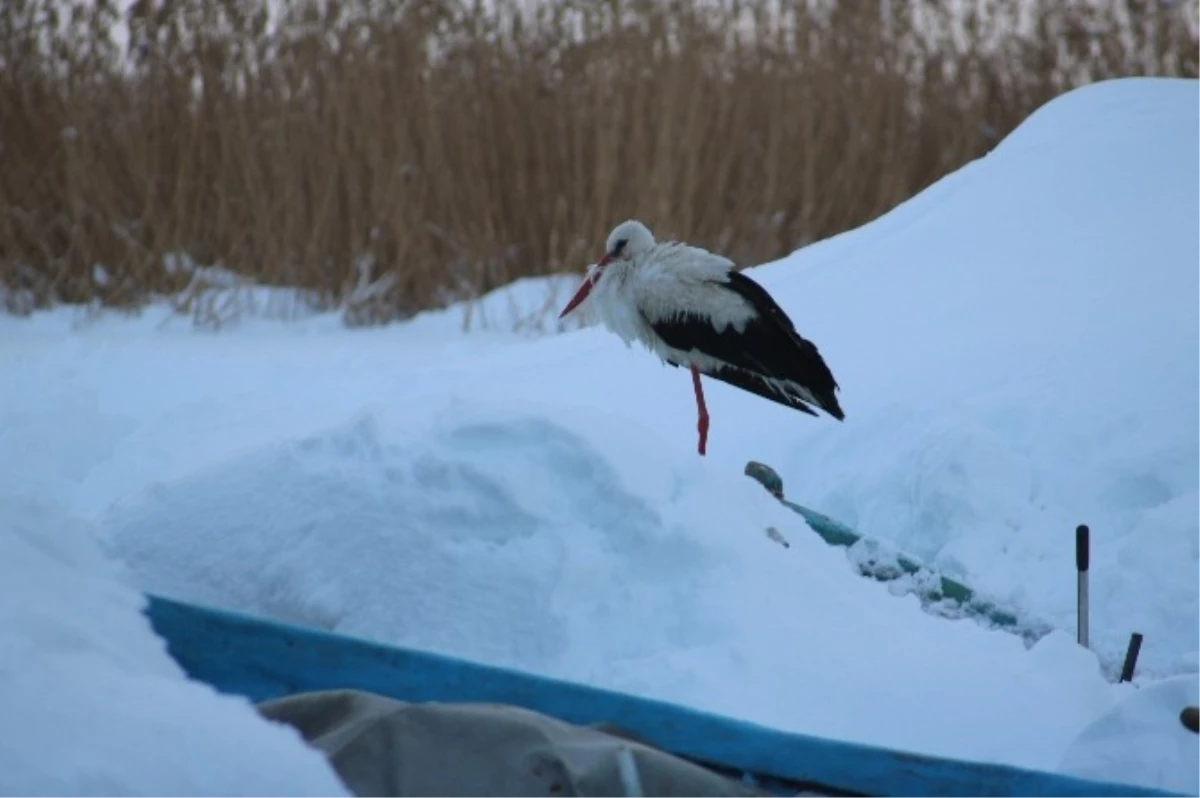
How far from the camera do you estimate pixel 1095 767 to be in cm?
265

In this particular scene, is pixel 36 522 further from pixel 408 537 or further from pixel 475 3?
pixel 475 3

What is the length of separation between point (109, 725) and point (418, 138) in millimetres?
6586

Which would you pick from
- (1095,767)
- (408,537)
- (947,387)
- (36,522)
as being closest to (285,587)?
(408,537)

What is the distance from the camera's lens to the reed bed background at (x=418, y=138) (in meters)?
8.07

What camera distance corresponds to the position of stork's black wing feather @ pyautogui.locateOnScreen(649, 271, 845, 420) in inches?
179

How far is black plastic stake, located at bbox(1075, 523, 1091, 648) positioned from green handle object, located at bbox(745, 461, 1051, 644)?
0.17 metres

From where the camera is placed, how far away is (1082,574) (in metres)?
3.67

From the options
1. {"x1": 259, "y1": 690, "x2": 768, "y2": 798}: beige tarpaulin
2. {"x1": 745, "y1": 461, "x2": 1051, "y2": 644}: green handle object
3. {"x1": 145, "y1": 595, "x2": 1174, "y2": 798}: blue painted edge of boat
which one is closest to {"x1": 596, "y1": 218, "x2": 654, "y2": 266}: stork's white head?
{"x1": 745, "y1": 461, "x2": 1051, "y2": 644}: green handle object

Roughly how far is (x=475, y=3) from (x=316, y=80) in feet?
2.76

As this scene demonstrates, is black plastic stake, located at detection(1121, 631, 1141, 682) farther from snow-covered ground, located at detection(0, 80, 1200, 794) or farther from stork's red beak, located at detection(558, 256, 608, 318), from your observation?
stork's red beak, located at detection(558, 256, 608, 318)

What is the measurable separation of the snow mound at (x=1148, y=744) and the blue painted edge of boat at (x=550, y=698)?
218mm

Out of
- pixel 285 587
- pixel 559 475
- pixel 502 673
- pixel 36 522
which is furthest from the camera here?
pixel 559 475

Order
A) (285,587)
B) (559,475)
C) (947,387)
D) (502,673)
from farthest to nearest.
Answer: (947,387) → (559,475) → (285,587) → (502,673)

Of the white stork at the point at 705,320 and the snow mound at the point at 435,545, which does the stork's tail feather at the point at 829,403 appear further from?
the snow mound at the point at 435,545
